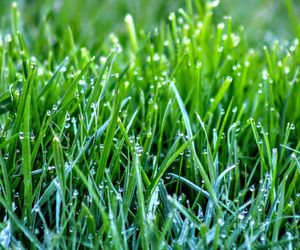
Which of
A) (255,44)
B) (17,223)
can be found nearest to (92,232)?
(17,223)

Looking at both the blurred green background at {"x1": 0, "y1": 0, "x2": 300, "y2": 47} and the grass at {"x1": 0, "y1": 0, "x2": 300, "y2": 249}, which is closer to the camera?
the grass at {"x1": 0, "y1": 0, "x2": 300, "y2": 249}

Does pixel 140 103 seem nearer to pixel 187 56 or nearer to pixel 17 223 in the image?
pixel 187 56

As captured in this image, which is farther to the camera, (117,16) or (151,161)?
(117,16)

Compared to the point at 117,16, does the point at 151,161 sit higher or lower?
lower

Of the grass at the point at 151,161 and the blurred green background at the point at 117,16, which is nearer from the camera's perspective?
the grass at the point at 151,161
